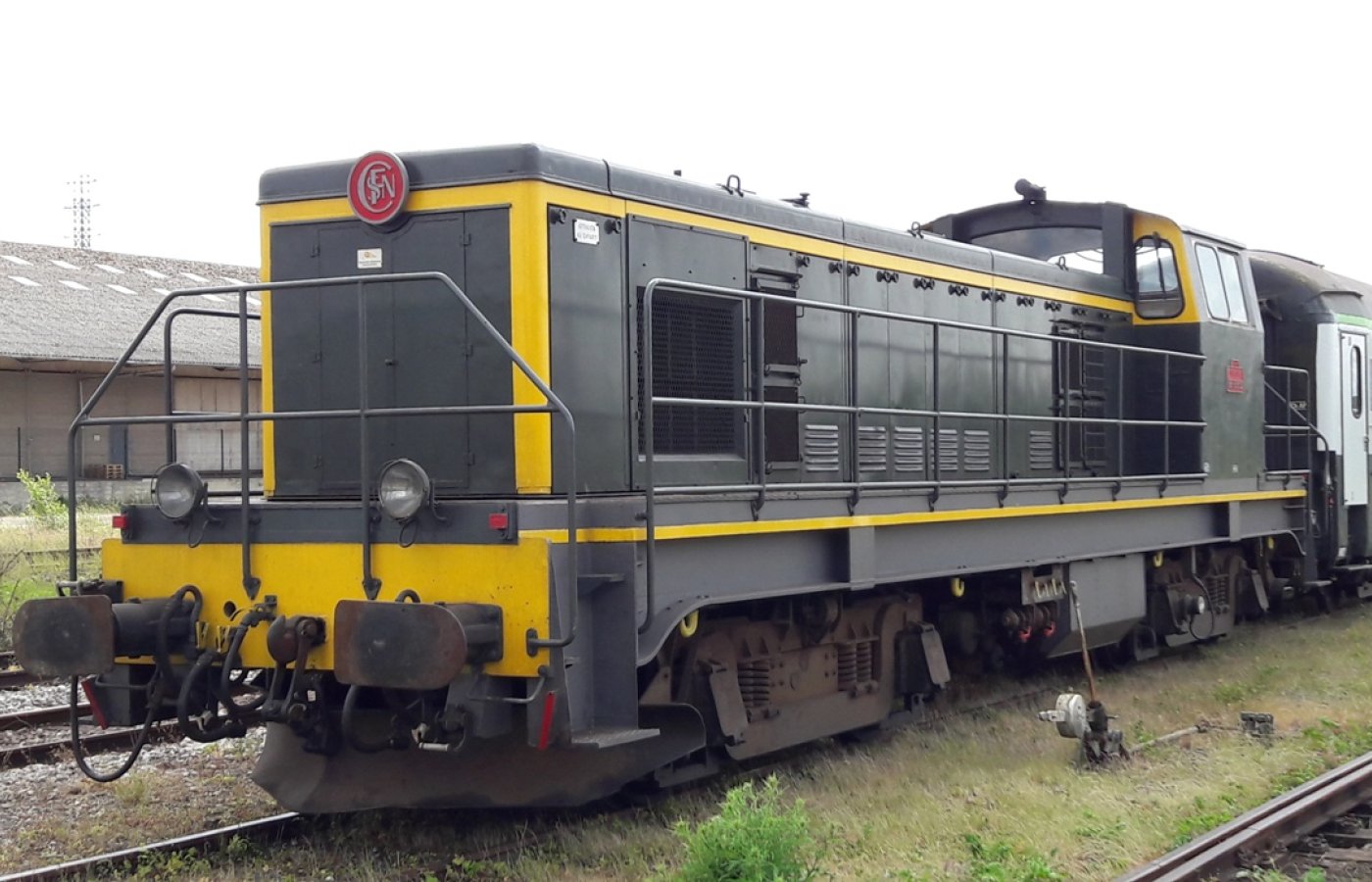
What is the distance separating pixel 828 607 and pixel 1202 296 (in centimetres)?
509

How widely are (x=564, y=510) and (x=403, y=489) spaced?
2.11 ft

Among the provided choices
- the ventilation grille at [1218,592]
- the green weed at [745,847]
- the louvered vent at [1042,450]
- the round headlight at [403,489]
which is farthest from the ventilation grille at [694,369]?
the ventilation grille at [1218,592]

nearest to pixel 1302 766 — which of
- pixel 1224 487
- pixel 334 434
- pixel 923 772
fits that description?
pixel 923 772

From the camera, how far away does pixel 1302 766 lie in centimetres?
707

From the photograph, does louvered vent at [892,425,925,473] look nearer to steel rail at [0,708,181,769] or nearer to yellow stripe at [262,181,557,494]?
yellow stripe at [262,181,557,494]

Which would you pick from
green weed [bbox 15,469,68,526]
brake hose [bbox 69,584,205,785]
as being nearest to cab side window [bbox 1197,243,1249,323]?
brake hose [bbox 69,584,205,785]

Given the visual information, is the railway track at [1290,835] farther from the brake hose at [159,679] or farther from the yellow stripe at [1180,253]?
the yellow stripe at [1180,253]

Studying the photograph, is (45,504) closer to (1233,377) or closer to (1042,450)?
(1042,450)

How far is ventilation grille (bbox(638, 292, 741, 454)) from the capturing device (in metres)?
6.43

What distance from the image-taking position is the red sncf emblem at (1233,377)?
34.7 ft

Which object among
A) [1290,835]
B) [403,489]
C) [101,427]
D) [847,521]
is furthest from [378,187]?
[101,427]

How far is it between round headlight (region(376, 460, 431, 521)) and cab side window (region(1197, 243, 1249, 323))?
722cm

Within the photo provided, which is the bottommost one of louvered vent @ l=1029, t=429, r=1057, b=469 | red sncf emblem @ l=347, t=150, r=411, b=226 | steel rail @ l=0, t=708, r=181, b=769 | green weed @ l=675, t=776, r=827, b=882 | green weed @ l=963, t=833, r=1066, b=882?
green weed @ l=963, t=833, r=1066, b=882

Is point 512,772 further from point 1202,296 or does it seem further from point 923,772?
point 1202,296
